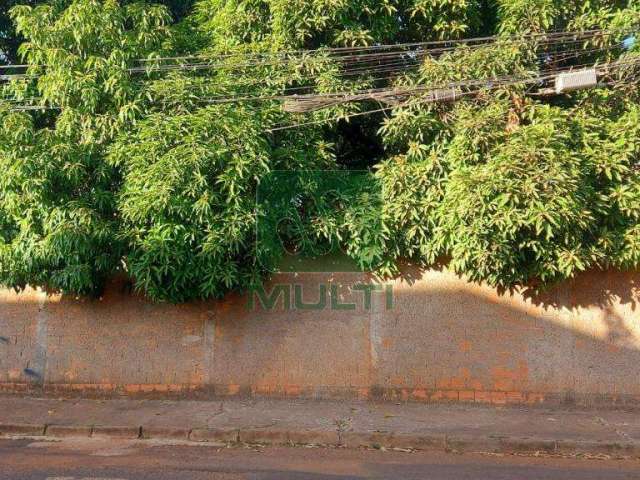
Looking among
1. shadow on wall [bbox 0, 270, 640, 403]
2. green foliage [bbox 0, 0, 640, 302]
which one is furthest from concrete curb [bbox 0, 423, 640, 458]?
green foliage [bbox 0, 0, 640, 302]

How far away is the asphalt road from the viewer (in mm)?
5895

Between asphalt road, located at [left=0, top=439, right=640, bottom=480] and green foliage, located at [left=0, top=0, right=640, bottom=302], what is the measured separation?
7.19 feet

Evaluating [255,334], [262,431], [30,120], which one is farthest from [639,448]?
[30,120]

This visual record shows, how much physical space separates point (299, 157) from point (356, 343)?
8.84 ft

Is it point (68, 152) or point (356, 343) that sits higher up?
point (68, 152)

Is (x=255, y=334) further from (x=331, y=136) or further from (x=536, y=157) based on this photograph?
(x=536, y=157)

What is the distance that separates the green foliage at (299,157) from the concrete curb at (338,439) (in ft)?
5.88

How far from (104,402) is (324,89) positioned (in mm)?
5298

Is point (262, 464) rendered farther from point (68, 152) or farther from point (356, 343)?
point (68, 152)

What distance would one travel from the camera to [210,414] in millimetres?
8133

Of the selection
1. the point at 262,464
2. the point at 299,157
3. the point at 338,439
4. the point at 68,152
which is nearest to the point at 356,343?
the point at 338,439

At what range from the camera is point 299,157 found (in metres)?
8.52

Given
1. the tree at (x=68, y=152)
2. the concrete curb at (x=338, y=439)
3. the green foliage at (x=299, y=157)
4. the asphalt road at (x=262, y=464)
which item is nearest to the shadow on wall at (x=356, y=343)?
the green foliage at (x=299, y=157)

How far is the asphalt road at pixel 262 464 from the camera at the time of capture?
232 inches
